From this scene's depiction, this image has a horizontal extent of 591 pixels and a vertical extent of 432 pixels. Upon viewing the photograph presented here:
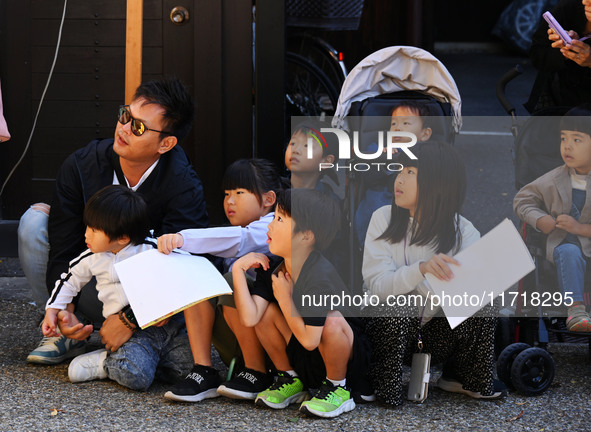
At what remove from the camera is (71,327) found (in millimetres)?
3471

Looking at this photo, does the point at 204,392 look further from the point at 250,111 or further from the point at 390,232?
the point at 250,111

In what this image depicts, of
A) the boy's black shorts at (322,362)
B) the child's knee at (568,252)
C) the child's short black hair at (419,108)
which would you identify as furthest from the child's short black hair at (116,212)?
the child's knee at (568,252)

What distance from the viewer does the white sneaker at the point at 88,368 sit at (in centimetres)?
347

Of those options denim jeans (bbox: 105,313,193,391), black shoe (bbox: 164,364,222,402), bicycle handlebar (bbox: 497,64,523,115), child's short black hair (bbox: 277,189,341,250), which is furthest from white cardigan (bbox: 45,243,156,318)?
bicycle handlebar (bbox: 497,64,523,115)

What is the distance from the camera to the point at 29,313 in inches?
174

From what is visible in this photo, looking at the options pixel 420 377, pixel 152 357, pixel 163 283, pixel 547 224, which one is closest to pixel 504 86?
pixel 547 224

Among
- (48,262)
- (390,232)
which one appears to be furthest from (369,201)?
(48,262)

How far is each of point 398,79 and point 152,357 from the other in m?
1.75

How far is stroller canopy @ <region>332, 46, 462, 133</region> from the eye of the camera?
416 cm

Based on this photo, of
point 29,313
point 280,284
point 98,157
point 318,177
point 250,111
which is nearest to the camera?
point 280,284

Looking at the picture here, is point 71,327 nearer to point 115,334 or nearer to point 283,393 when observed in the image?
point 115,334

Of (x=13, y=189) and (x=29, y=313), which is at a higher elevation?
→ (x=13, y=189)

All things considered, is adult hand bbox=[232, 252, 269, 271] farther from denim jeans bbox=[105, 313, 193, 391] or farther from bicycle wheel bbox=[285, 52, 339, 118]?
bicycle wheel bbox=[285, 52, 339, 118]

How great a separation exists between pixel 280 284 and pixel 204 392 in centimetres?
52
